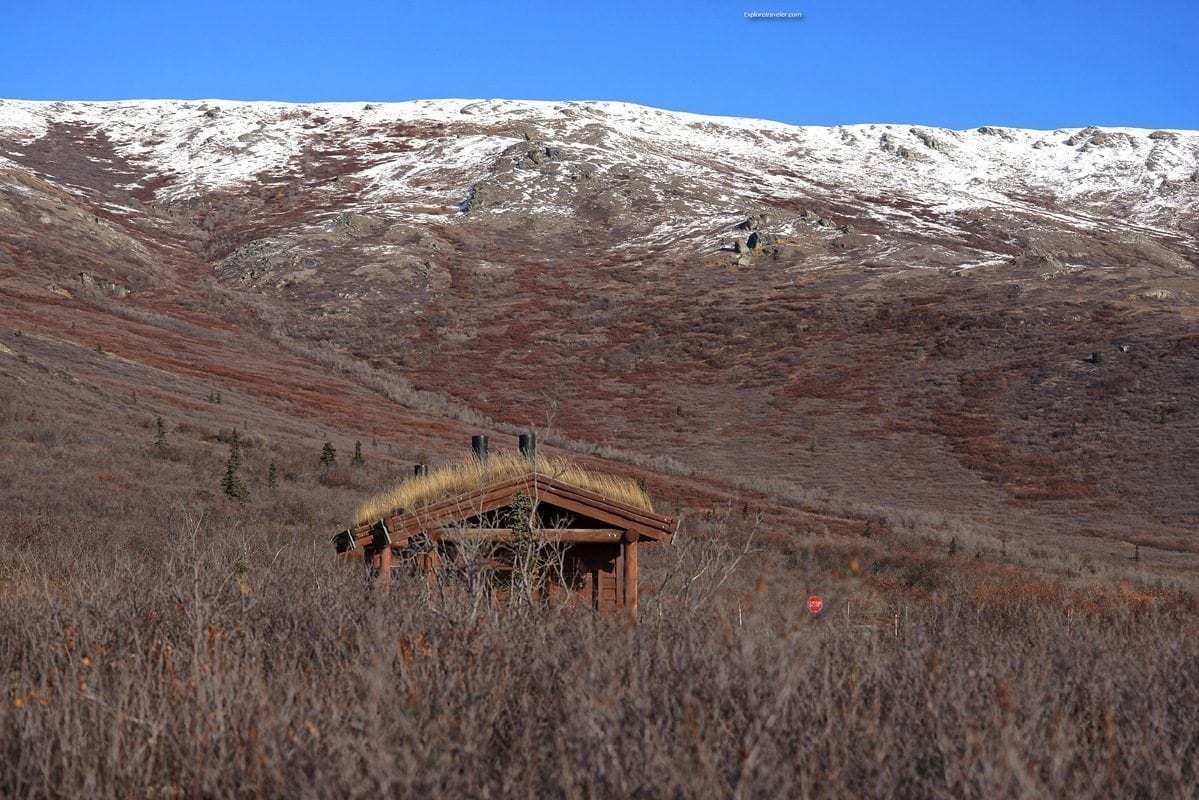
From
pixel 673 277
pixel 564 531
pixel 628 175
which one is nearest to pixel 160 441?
pixel 564 531

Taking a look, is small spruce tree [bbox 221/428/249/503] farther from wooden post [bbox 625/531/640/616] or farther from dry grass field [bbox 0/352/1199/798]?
dry grass field [bbox 0/352/1199/798]

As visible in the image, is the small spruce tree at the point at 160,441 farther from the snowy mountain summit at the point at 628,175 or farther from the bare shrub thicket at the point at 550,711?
the snowy mountain summit at the point at 628,175

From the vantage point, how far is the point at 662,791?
10.5ft

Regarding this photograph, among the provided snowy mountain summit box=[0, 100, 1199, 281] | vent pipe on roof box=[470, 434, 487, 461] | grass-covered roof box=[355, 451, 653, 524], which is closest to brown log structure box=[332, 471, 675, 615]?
grass-covered roof box=[355, 451, 653, 524]

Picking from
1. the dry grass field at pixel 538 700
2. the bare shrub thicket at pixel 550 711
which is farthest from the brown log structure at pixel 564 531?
the bare shrub thicket at pixel 550 711

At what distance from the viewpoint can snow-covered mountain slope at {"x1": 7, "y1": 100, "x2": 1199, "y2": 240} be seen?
101 m

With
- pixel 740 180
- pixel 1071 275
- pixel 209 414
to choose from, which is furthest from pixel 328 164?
pixel 209 414

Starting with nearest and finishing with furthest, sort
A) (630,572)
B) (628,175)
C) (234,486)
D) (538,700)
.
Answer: (538,700)
(630,572)
(234,486)
(628,175)

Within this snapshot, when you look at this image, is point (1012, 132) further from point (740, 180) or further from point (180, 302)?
point (180, 302)

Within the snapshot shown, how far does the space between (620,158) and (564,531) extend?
10307cm

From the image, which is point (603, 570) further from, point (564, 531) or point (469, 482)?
point (469, 482)

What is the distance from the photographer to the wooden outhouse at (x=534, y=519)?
33.1 feet

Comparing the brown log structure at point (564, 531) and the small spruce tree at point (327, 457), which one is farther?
the small spruce tree at point (327, 457)

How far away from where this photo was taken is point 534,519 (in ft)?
31.1
